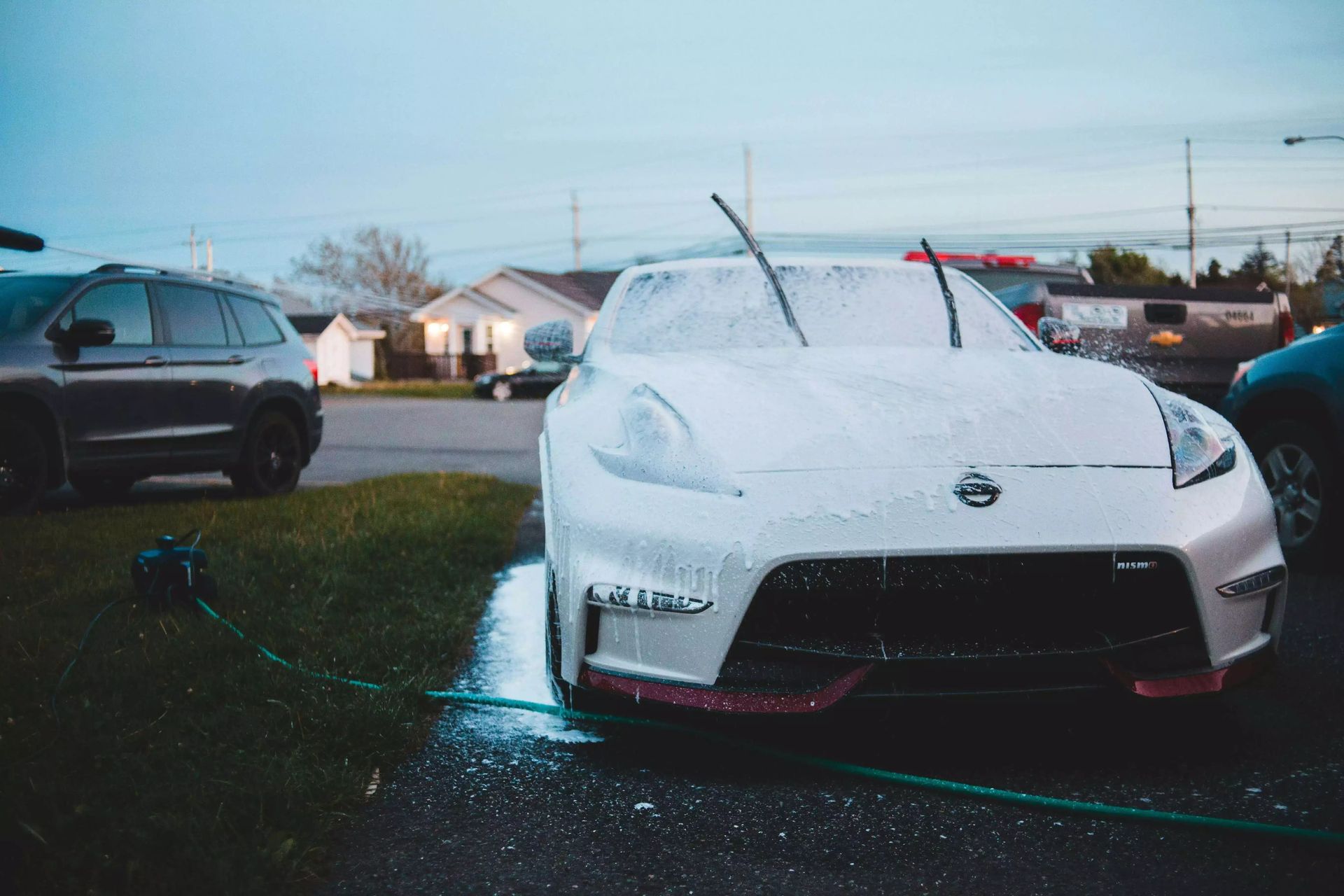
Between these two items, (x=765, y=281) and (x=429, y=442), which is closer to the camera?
(x=765, y=281)

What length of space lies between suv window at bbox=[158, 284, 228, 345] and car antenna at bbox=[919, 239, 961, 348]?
18.5 feet

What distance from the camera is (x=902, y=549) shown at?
273 cm

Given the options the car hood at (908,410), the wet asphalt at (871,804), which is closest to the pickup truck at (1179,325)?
the car hood at (908,410)

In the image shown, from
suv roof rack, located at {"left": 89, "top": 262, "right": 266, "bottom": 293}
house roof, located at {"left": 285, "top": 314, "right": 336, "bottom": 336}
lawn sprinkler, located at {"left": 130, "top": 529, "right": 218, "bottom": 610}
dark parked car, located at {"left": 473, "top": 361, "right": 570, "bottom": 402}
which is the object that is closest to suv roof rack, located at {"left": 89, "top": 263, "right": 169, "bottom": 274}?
suv roof rack, located at {"left": 89, "top": 262, "right": 266, "bottom": 293}

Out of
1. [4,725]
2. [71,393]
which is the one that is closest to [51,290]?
[71,393]

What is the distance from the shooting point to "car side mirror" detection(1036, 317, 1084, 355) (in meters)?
4.43

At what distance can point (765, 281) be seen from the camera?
15.0 ft

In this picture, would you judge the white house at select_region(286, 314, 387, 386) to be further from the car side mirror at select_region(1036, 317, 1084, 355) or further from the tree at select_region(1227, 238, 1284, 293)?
the car side mirror at select_region(1036, 317, 1084, 355)

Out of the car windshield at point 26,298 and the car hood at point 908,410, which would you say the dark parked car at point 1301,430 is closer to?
the car hood at point 908,410

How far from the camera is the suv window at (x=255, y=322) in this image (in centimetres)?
885

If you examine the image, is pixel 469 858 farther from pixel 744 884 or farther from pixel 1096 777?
pixel 1096 777

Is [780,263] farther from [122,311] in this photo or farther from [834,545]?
[122,311]

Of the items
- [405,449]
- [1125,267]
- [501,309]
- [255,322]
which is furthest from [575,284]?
[255,322]

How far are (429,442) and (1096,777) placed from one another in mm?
13942
